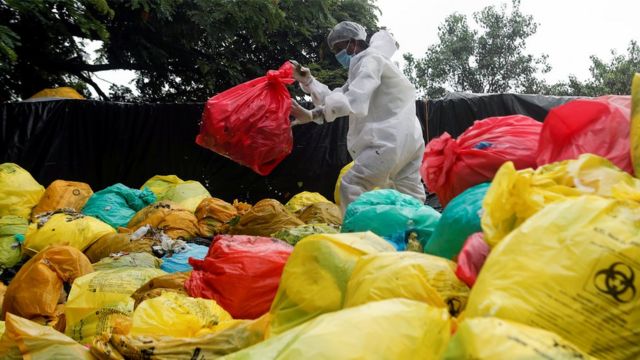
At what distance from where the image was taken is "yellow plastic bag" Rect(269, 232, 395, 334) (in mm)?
1863

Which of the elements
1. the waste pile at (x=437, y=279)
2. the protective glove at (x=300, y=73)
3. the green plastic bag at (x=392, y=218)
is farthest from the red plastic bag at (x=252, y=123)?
the green plastic bag at (x=392, y=218)

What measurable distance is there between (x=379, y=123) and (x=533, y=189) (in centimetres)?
291

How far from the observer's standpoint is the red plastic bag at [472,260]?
1.69 metres

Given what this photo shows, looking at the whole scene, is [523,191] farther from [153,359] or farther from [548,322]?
[153,359]

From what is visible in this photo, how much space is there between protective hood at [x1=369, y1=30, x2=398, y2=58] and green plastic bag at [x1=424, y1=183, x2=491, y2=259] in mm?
2692

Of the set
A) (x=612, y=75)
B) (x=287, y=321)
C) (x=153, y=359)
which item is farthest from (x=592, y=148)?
(x=612, y=75)

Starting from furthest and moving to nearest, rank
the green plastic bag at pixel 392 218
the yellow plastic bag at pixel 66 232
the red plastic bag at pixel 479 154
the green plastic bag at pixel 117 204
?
the green plastic bag at pixel 117 204, the yellow plastic bag at pixel 66 232, the green plastic bag at pixel 392 218, the red plastic bag at pixel 479 154

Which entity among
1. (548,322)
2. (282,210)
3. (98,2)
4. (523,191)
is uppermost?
(98,2)

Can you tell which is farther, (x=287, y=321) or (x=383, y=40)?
(x=383, y=40)

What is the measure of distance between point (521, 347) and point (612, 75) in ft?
68.1

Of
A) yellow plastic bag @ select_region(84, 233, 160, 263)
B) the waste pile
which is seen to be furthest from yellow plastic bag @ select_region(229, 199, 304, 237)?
the waste pile

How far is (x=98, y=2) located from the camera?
723 centimetres

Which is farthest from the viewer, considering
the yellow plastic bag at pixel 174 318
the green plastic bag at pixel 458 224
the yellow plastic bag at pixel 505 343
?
the yellow plastic bag at pixel 174 318

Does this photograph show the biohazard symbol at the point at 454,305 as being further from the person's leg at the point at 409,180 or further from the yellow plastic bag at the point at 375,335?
the person's leg at the point at 409,180
